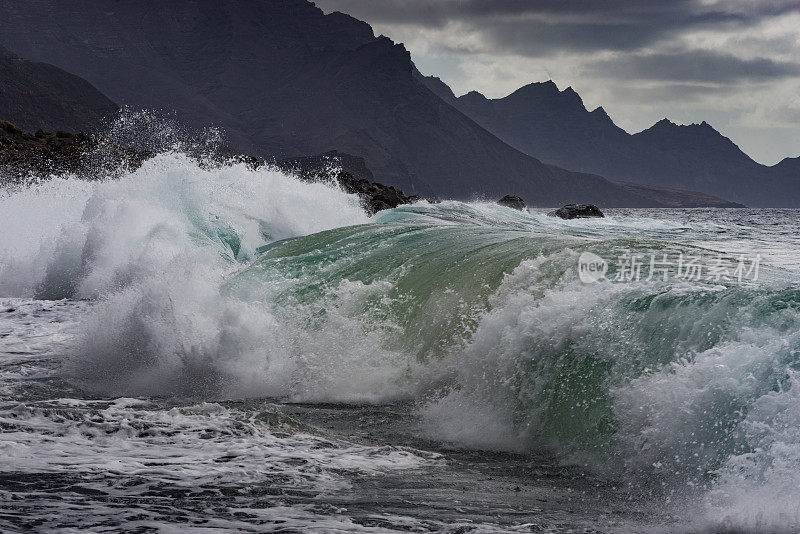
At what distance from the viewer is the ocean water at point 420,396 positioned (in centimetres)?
424

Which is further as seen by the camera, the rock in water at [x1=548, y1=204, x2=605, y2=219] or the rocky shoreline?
the rock in water at [x1=548, y1=204, x2=605, y2=219]

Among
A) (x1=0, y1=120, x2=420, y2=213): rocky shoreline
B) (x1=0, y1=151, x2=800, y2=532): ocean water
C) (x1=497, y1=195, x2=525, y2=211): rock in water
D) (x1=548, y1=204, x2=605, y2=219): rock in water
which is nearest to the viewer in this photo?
(x1=0, y1=151, x2=800, y2=532): ocean water

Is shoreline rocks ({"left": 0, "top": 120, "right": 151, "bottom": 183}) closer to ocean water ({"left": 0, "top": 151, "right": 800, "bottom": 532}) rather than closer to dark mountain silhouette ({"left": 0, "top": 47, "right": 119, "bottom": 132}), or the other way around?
ocean water ({"left": 0, "top": 151, "right": 800, "bottom": 532})

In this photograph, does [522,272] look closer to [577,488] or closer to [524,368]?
[524,368]

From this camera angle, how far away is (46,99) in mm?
109688

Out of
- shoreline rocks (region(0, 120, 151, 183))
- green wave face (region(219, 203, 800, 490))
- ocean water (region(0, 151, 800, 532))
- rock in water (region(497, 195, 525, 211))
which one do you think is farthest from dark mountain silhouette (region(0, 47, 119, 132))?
green wave face (region(219, 203, 800, 490))

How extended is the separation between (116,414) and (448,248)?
5432 millimetres

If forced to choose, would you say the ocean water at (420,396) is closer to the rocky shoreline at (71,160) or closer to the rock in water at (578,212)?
the rocky shoreline at (71,160)

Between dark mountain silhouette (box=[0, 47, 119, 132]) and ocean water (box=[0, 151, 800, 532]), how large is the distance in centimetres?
10149

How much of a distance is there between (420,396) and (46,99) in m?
117

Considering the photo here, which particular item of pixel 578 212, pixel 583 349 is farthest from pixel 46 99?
pixel 583 349

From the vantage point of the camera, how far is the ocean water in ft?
13.9

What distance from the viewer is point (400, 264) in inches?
388

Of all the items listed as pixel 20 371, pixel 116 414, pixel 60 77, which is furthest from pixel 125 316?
pixel 60 77
